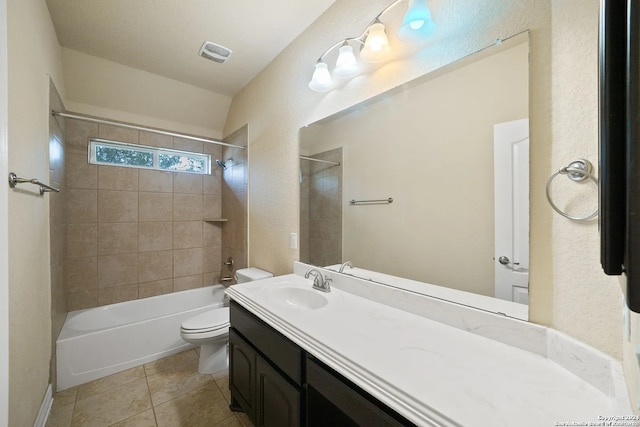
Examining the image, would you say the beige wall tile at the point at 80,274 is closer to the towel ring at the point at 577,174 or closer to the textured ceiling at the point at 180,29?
the textured ceiling at the point at 180,29

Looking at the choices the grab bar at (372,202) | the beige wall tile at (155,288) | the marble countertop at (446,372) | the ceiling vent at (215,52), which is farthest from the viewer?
the beige wall tile at (155,288)

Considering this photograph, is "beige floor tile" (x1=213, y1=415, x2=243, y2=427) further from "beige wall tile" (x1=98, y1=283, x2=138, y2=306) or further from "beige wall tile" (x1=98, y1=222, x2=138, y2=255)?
"beige wall tile" (x1=98, y1=222, x2=138, y2=255)

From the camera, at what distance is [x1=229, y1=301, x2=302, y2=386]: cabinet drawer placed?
0.96 meters

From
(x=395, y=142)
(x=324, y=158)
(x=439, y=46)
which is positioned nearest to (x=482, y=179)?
(x=395, y=142)

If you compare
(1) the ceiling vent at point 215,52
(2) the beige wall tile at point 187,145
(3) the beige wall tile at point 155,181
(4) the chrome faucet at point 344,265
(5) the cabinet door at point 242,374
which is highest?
(1) the ceiling vent at point 215,52

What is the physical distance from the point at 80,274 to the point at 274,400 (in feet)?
8.12

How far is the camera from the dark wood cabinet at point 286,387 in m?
0.72

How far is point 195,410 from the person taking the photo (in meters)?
1.61

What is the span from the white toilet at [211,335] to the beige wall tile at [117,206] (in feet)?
4.67

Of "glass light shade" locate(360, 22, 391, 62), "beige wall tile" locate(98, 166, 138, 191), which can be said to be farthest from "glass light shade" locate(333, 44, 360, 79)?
"beige wall tile" locate(98, 166, 138, 191)

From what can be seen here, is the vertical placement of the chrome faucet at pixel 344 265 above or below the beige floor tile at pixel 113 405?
above

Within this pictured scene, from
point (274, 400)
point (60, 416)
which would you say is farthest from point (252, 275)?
point (60, 416)

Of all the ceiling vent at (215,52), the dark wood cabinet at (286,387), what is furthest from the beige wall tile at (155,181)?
the dark wood cabinet at (286,387)

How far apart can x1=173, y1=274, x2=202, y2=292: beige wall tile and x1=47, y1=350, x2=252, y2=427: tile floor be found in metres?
0.94
